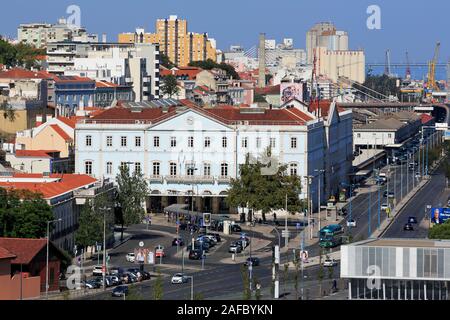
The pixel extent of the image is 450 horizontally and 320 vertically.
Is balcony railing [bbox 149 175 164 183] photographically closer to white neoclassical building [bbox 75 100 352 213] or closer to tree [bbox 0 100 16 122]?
white neoclassical building [bbox 75 100 352 213]

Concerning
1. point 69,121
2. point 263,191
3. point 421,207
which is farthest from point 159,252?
point 69,121

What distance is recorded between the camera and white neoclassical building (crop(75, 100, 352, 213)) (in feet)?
141

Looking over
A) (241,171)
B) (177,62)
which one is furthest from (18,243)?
(177,62)

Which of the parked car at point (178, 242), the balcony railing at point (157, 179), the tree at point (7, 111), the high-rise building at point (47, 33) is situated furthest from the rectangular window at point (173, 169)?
the high-rise building at point (47, 33)

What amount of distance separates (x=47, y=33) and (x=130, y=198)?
78.0m

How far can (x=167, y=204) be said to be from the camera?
4288 cm

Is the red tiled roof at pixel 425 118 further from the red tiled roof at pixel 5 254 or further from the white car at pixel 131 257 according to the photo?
the red tiled roof at pixel 5 254

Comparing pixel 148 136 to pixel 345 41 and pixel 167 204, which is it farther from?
pixel 345 41

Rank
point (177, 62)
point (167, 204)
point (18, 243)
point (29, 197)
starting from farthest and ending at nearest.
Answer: point (177, 62), point (167, 204), point (29, 197), point (18, 243)

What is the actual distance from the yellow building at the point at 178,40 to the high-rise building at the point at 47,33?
390 inches

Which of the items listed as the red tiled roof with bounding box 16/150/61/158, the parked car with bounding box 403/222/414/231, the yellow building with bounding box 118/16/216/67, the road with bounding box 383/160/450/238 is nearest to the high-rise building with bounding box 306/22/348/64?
the yellow building with bounding box 118/16/216/67

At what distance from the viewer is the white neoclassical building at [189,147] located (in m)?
42.9
